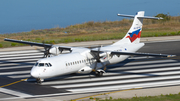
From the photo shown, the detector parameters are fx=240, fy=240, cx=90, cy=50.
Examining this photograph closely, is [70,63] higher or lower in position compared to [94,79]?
higher

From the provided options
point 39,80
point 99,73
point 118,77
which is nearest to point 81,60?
point 99,73

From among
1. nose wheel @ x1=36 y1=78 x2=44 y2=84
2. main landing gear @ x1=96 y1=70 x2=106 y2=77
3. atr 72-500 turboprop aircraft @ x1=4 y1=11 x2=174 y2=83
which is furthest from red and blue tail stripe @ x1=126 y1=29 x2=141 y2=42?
nose wheel @ x1=36 y1=78 x2=44 y2=84

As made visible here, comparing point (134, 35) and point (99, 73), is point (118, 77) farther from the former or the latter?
point (134, 35)

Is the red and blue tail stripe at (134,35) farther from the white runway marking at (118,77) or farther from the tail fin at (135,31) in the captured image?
the white runway marking at (118,77)

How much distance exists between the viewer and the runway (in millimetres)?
20000

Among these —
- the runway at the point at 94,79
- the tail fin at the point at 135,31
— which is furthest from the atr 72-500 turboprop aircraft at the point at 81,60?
the runway at the point at 94,79

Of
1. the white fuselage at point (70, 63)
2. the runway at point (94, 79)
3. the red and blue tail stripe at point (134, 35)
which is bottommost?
the runway at point (94, 79)

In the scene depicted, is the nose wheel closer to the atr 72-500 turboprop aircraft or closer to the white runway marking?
the atr 72-500 turboprop aircraft

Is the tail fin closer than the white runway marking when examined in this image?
No

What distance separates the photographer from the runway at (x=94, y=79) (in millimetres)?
20000

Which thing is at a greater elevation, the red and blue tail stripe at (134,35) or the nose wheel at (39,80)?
the red and blue tail stripe at (134,35)

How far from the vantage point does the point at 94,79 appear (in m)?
A: 23.9

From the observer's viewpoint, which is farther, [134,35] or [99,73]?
[134,35]

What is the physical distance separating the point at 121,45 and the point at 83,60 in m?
6.50
